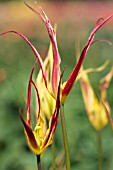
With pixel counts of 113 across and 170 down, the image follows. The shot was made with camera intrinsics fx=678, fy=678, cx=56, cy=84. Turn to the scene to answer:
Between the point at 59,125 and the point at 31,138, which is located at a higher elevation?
the point at 31,138

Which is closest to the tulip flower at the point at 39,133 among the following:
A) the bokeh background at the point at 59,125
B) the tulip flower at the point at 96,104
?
the tulip flower at the point at 96,104

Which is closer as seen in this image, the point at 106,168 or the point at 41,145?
the point at 41,145

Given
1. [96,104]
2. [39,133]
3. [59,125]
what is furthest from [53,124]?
[59,125]

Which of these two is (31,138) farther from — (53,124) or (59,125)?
(59,125)

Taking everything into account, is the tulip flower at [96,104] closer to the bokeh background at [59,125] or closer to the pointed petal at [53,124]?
the pointed petal at [53,124]

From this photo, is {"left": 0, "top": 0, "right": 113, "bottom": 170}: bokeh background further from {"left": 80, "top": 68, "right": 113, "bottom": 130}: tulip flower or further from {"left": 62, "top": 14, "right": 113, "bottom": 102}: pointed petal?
{"left": 62, "top": 14, "right": 113, "bottom": 102}: pointed petal

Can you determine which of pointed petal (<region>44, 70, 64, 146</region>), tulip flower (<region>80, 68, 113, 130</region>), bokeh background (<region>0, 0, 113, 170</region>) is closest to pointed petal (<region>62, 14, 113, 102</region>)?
pointed petal (<region>44, 70, 64, 146</region>)

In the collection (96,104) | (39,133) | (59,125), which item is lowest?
(59,125)

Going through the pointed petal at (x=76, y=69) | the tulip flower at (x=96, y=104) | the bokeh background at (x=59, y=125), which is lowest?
the bokeh background at (x=59, y=125)

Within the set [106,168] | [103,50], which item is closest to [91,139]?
[106,168]

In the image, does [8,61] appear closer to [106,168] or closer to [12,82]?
[12,82]

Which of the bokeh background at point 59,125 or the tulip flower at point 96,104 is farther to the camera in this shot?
the bokeh background at point 59,125
